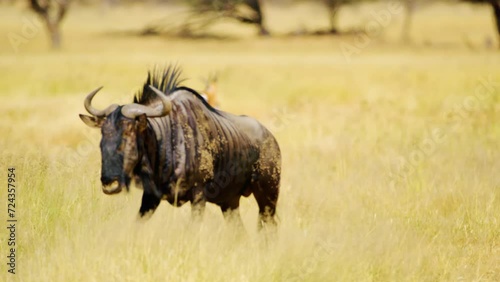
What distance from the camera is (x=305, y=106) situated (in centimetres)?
2019

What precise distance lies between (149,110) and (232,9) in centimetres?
4517

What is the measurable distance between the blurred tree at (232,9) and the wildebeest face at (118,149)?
41.6 meters

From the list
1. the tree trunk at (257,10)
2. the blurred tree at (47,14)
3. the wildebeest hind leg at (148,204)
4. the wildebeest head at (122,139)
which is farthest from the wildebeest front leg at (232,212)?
the tree trunk at (257,10)

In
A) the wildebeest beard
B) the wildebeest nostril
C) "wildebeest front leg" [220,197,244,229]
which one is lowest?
"wildebeest front leg" [220,197,244,229]

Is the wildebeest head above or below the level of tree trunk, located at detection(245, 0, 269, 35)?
above

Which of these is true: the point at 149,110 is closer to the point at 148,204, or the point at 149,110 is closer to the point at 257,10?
the point at 148,204

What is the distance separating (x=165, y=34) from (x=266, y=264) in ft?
137

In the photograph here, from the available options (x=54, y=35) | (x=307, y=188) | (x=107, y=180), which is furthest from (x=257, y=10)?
(x=107, y=180)

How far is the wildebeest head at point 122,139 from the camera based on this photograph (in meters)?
6.54

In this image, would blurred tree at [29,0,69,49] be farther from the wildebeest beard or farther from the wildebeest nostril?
the wildebeest nostril

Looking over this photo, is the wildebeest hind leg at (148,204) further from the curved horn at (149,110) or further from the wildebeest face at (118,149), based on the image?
the curved horn at (149,110)

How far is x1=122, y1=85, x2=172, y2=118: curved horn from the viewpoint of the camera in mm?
6672

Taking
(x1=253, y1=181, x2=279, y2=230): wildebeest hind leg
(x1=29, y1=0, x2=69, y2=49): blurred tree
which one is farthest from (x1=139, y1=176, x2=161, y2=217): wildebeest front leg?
(x1=29, y1=0, x2=69, y2=49): blurred tree

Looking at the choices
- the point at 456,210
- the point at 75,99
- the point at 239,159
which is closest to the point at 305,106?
the point at 75,99
